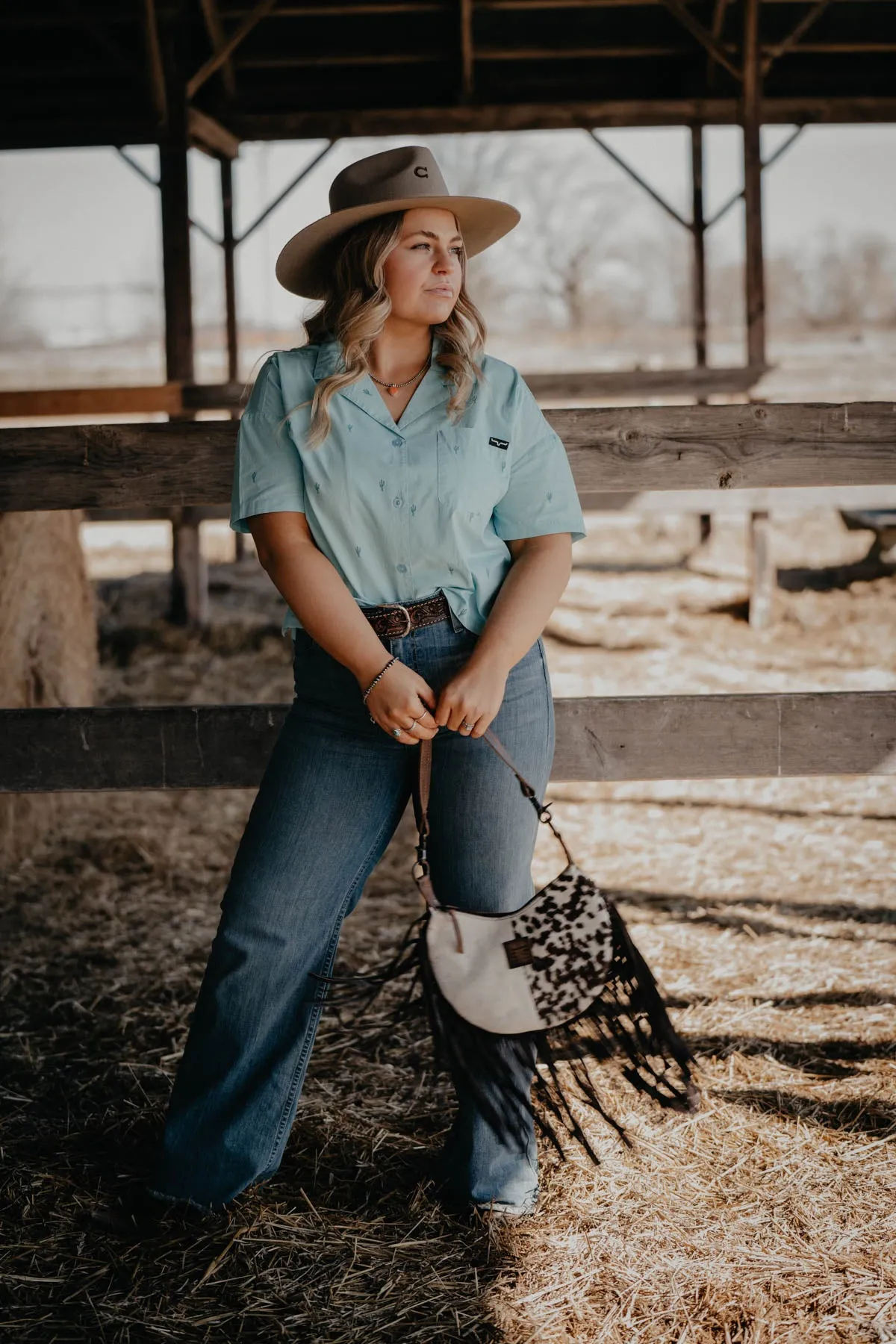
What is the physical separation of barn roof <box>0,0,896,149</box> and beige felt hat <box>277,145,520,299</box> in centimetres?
664

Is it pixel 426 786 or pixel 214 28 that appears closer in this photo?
pixel 426 786

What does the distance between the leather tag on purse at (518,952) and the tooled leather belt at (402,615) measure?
0.56 meters

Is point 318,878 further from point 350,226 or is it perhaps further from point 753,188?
point 753,188

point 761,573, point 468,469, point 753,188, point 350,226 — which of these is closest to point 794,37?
point 753,188

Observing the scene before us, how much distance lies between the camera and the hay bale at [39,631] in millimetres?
4414

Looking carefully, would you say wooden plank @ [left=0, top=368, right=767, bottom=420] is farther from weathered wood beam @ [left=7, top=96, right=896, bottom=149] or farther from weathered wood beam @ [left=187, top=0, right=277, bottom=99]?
weathered wood beam @ [left=187, top=0, right=277, bottom=99]

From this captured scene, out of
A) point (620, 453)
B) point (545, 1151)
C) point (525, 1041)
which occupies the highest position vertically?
point (620, 453)

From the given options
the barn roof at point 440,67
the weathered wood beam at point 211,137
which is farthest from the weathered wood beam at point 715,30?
the weathered wood beam at point 211,137

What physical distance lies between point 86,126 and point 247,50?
131 cm

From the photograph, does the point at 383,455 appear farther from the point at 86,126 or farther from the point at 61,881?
the point at 86,126

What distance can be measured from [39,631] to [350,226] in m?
2.92

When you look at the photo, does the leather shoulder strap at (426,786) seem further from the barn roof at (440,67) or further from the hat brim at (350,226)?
the barn roof at (440,67)

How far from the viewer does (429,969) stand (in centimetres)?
199

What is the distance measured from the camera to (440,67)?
9.21m
